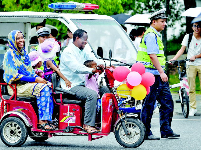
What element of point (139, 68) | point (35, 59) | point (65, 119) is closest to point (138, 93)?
point (139, 68)

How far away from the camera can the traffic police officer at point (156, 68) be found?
9273 mm

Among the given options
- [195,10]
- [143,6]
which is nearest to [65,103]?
[195,10]

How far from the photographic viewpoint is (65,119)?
8.73m

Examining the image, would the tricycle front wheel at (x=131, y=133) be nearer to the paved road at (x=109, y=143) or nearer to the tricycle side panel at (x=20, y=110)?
the paved road at (x=109, y=143)

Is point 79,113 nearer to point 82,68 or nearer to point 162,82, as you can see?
point 82,68

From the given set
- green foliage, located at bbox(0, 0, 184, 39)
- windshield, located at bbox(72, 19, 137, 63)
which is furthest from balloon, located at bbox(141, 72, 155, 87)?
green foliage, located at bbox(0, 0, 184, 39)

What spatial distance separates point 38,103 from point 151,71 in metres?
1.86

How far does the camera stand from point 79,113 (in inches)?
342

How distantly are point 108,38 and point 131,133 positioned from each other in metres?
4.41

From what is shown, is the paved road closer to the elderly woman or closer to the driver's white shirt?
the elderly woman

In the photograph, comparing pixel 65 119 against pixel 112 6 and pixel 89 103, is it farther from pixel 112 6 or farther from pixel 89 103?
pixel 112 6

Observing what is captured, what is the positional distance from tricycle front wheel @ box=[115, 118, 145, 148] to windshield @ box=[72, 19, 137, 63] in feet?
12.5

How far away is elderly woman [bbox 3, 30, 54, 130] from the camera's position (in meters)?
8.70

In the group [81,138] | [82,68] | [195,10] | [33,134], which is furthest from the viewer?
[195,10]
